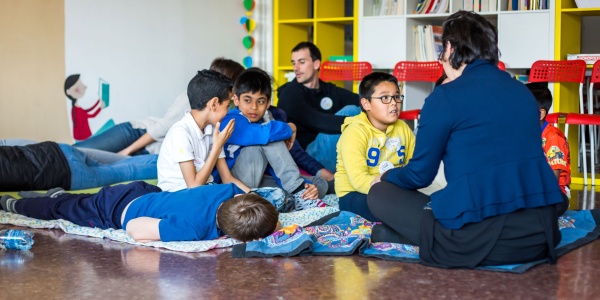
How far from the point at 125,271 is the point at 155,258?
0.70 ft

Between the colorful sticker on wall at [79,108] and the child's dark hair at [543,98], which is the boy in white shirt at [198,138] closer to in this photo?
the child's dark hair at [543,98]

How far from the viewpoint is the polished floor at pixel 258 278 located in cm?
252

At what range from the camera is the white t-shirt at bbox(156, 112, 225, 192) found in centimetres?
371

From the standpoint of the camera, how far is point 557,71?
18.3 ft

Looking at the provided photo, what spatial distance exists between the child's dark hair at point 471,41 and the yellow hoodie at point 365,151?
98 cm

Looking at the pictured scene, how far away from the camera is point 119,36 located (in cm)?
608

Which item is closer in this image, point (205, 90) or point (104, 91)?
point (205, 90)

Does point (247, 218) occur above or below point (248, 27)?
below

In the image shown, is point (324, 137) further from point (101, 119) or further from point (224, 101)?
point (101, 119)

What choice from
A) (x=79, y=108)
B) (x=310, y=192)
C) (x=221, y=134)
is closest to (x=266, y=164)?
(x=310, y=192)

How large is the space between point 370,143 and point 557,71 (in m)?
2.36

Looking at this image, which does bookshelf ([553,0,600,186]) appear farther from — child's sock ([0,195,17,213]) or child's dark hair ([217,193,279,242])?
child's sock ([0,195,17,213])

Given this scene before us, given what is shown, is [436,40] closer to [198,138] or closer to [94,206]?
[198,138]

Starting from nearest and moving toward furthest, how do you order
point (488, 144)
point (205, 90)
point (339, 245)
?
1. point (488, 144)
2. point (339, 245)
3. point (205, 90)
